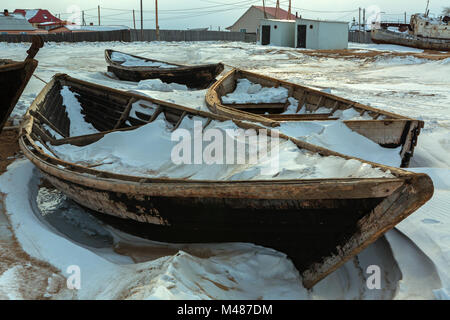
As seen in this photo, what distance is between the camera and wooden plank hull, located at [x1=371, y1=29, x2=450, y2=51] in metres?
27.2

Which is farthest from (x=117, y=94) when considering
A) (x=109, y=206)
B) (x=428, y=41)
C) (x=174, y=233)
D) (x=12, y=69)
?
(x=428, y=41)

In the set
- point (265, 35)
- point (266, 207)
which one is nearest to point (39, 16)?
point (265, 35)

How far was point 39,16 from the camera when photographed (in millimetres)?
51812

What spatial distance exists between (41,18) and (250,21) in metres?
27.6

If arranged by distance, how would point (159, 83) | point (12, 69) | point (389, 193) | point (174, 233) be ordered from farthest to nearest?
point (159, 83) < point (12, 69) < point (174, 233) < point (389, 193)

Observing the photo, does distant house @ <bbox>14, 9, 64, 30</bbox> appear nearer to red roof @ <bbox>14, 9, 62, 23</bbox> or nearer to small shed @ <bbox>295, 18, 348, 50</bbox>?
red roof @ <bbox>14, 9, 62, 23</bbox>

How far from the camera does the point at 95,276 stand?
3582mm

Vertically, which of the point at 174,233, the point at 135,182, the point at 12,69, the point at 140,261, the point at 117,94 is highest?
the point at 12,69

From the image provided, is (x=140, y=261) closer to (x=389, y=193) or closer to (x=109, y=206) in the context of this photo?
(x=109, y=206)

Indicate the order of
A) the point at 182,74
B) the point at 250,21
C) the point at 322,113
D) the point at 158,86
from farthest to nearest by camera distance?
the point at 250,21 → the point at 182,74 → the point at 158,86 → the point at 322,113

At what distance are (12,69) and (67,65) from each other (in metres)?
12.0

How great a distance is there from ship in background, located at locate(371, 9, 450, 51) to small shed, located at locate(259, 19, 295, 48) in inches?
298

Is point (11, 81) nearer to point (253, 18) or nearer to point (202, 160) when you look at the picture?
point (202, 160)

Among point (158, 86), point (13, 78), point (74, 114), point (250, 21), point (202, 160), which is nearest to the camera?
point (202, 160)
